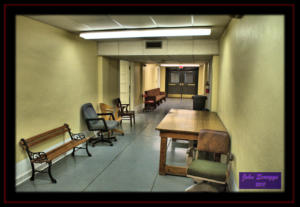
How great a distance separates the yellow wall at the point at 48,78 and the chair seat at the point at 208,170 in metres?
2.53

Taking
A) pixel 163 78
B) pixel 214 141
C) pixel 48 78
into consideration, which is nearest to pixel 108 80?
pixel 48 78

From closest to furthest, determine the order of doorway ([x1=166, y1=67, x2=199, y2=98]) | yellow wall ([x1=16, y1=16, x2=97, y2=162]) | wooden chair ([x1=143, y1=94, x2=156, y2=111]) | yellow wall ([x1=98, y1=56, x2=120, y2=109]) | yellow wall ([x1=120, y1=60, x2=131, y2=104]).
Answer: yellow wall ([x1=16, y1=16, x2=97, y2=162])
yellow wall ([x1=98, y1=56, x2=120, y2=109])
yellow wall ([x1=120, y1=60, x2=131, y2=104])
wooden chair ([x1=143, y1=94, x2=156, y2=111])
doorway ([x1=166, y1=67, x2=199, y2=98])

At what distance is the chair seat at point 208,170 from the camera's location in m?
2.56

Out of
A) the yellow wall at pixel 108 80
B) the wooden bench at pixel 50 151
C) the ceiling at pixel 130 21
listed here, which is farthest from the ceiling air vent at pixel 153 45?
the wooden bench at pixel 50 151

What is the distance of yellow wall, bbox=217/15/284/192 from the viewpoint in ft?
4.41

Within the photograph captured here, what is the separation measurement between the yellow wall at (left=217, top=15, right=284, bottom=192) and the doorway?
1387cm

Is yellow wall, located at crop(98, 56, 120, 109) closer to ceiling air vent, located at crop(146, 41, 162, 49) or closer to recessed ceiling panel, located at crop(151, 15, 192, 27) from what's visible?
ceiling air vent, located at crop(146, 41, 162, 49)

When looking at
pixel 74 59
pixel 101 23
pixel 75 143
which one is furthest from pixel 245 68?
pixel 74 59

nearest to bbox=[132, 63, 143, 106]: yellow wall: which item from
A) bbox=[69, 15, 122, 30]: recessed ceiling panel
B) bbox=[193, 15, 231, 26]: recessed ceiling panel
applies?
bbox=[69, 15, 122, 30]: recessed ceiling panel

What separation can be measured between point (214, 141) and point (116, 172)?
1.67 metres

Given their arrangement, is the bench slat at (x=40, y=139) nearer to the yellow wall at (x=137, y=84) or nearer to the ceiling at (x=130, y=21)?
the ceiling at (x=130, y=21)

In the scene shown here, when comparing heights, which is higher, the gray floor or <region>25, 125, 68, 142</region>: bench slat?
<region>25, 125, 68, 142</region>: bench slat
